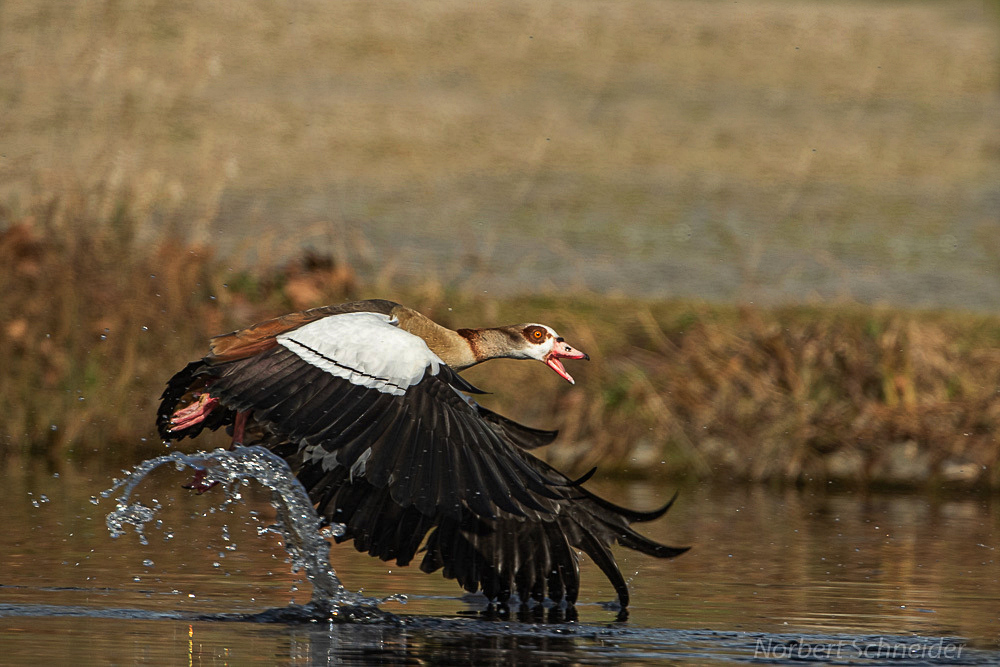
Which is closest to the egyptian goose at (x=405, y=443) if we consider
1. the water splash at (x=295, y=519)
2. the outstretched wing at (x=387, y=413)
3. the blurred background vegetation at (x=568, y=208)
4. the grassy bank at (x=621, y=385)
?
the outstretched wing at (x=387, y=413)

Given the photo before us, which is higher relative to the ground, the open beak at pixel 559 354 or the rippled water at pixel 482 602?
the open beak at pixel 559 354

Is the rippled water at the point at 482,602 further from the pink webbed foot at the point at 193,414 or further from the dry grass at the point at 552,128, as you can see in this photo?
the dry grass at the point at 552,128

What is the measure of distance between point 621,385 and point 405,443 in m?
4.95

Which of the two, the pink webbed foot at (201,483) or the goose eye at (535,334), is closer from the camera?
the pink webbed foot at (201,483)

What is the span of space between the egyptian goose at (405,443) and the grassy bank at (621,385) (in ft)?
9.99

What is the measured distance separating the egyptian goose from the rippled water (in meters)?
0.22

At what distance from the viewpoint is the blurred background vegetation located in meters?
12.3

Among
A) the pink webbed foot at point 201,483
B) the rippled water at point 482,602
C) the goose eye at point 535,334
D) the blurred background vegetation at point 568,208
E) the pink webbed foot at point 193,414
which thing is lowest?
the rippled water at point 482,602

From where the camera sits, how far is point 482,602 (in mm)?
8273

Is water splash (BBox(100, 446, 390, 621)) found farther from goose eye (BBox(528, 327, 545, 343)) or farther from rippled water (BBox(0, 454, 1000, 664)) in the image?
goose eye (BBox(528, 327, 545, 343))

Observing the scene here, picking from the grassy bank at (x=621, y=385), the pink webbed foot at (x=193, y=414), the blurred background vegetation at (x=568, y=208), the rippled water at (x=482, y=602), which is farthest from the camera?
the blurred background vegetation at (x=568, y=208)

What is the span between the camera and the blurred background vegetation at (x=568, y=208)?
1229 cm

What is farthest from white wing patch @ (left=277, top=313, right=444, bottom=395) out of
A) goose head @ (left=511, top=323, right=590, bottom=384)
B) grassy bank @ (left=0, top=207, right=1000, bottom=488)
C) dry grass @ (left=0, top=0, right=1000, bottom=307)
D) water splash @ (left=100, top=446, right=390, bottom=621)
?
dry grass @ (left=0, top=0, right=1000, bottom=307)

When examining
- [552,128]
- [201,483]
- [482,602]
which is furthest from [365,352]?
[552,128]
